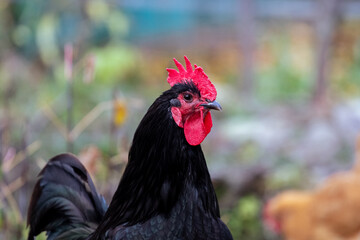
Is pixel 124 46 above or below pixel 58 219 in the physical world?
above

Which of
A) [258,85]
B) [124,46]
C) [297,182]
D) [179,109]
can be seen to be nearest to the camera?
[179,109]

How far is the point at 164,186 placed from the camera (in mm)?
2223

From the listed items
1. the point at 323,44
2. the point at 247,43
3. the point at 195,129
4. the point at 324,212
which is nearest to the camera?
the point at 195,129

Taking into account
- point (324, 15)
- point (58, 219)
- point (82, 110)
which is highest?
point (324, 15)

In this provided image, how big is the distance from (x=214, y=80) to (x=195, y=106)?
6916 mm

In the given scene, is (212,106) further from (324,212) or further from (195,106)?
(324,212)

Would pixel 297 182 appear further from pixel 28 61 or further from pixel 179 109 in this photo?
pixel 28 61

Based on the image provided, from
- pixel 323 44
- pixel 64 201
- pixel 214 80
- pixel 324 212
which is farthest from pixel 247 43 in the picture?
pixel 64 201

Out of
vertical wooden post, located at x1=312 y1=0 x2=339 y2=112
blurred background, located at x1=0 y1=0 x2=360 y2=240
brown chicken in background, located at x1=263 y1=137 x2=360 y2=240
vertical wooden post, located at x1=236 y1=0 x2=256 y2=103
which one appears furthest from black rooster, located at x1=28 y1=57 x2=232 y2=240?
vertical wooden post, located at x1=236 y1=0 x2=256 y2=103

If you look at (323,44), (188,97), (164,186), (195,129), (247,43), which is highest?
(247,43)

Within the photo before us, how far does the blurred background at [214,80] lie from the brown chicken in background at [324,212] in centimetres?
45

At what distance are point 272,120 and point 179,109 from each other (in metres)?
4.86

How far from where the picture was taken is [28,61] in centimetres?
850

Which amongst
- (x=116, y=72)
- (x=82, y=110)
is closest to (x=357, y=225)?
(x=82, y=110)
